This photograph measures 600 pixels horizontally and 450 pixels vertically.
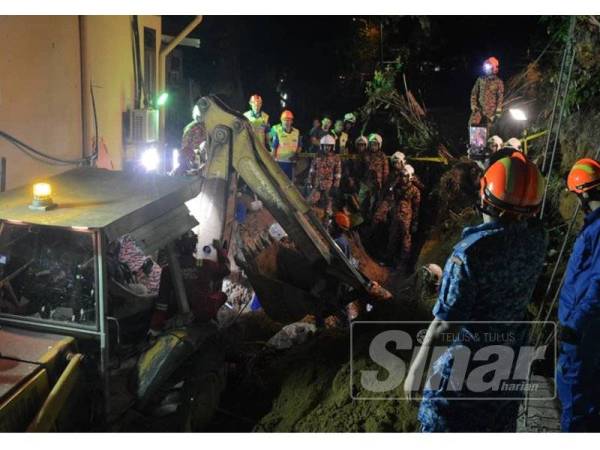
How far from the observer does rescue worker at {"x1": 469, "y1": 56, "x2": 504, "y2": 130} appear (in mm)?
10641

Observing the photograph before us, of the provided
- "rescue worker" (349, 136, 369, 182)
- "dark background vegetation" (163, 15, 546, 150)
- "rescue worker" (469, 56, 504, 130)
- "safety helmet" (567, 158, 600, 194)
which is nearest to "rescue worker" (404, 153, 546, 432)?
"safety helmet" (567, 158, 600, 194)

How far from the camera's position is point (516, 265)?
303 centimetres

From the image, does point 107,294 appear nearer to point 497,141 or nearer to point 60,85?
point 60,85

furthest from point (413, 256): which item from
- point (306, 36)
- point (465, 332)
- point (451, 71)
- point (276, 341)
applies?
point (306, 36)

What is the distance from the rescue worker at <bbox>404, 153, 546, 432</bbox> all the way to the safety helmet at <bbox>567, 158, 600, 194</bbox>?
1.56 meters

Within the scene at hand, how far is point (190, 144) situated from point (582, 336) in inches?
204

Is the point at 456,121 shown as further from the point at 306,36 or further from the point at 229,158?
the point at 229,158

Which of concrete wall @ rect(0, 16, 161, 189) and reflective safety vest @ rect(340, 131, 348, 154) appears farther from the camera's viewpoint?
reflective safety vest @ rect(340, 131, 348, 154)

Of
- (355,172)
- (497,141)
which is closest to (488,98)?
(497,141)

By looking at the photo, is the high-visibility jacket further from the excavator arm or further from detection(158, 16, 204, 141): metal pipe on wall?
the excavator arm

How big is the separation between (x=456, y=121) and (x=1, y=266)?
41.1 ft

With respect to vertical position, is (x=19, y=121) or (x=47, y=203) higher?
(x=19, y=121)

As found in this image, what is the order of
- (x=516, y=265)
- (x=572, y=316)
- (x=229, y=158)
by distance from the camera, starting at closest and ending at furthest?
(x=516, y=265) → (x=572, y=316) → (x=229, y=158)

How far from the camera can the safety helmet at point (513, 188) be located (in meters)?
3.00
